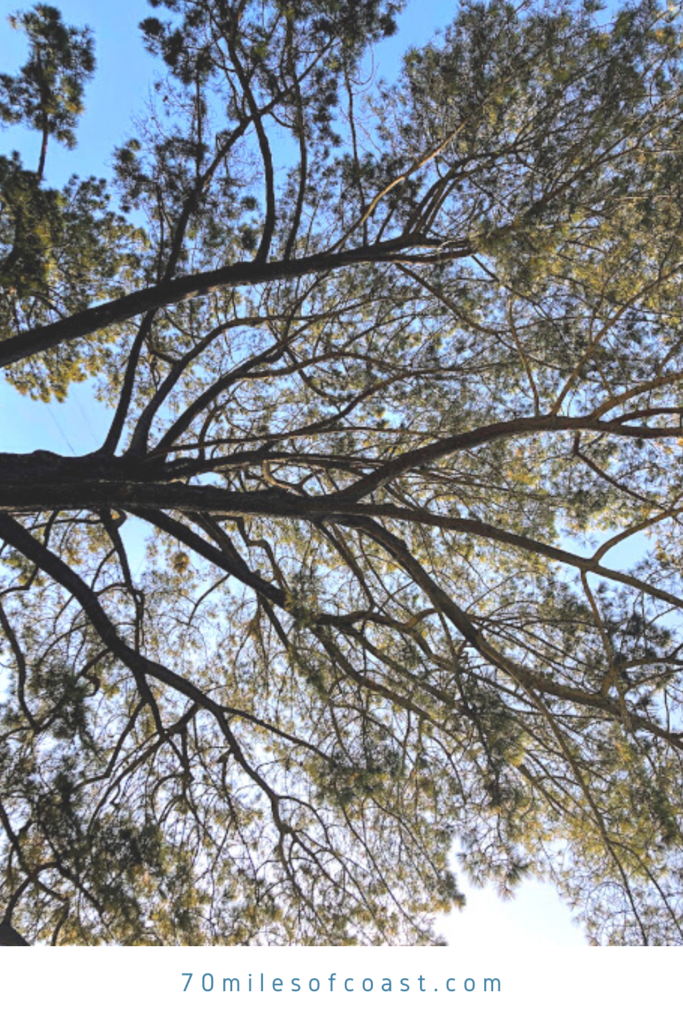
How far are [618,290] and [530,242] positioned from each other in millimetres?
892

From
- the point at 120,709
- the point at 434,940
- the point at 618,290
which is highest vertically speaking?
the point at 618,290

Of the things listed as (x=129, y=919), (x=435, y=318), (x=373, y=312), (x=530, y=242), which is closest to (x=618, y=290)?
(x=530, y=242)

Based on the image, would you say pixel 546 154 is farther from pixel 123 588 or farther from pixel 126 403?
pixel 123 588

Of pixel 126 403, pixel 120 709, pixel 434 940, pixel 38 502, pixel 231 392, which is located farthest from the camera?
pixel 231 392

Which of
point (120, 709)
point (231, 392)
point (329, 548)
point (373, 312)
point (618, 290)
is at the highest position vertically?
point (373, 312)

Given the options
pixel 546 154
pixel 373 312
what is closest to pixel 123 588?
pixel 373 312

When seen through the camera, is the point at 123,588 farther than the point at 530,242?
Yes

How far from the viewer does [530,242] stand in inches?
129

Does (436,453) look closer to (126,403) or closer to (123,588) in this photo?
(126,403)

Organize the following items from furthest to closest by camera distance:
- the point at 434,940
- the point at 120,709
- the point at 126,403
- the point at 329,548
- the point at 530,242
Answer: the point at 329,548, the point at 120,709, the point at 126,403, the point at 434,940, the point at 530,242

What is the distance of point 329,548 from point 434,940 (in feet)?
9.61

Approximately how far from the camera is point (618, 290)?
3869 millimetres

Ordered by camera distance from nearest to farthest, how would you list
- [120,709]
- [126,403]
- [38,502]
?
[38,502] < [126,403] < [120,709]

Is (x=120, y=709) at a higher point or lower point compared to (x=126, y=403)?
lower
